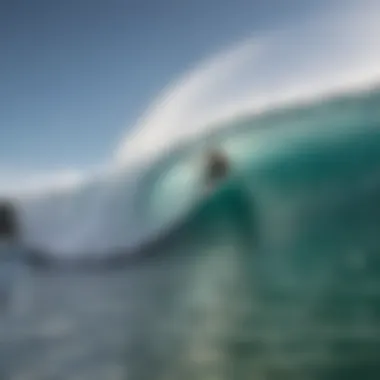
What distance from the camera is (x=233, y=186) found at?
1.59 m

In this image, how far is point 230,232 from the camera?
1.57 metres

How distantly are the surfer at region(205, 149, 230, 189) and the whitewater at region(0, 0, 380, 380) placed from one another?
2cm

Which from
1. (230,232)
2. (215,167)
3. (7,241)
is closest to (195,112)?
(215,167)

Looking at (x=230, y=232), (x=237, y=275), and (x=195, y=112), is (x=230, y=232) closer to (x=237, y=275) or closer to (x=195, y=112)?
(x=237, y=275)

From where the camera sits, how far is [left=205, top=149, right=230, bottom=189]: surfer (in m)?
1.60

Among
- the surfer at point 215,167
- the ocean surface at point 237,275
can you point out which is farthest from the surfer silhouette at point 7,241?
the surfer at point 215,167

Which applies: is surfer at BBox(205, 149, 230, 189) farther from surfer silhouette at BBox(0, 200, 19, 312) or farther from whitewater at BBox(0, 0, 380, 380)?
surfer silhouette at BBox(0, 200, 19, 312)

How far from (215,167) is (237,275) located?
25cm

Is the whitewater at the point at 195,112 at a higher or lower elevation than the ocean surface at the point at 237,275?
higher

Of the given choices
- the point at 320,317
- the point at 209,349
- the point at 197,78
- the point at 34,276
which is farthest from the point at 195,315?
the point at 197,78

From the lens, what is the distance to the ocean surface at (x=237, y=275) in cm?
151

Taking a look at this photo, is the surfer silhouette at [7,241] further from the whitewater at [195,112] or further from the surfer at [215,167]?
the surfer at [215,167]

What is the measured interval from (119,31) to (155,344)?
0.72m

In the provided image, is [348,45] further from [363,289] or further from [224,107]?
[363,289]
